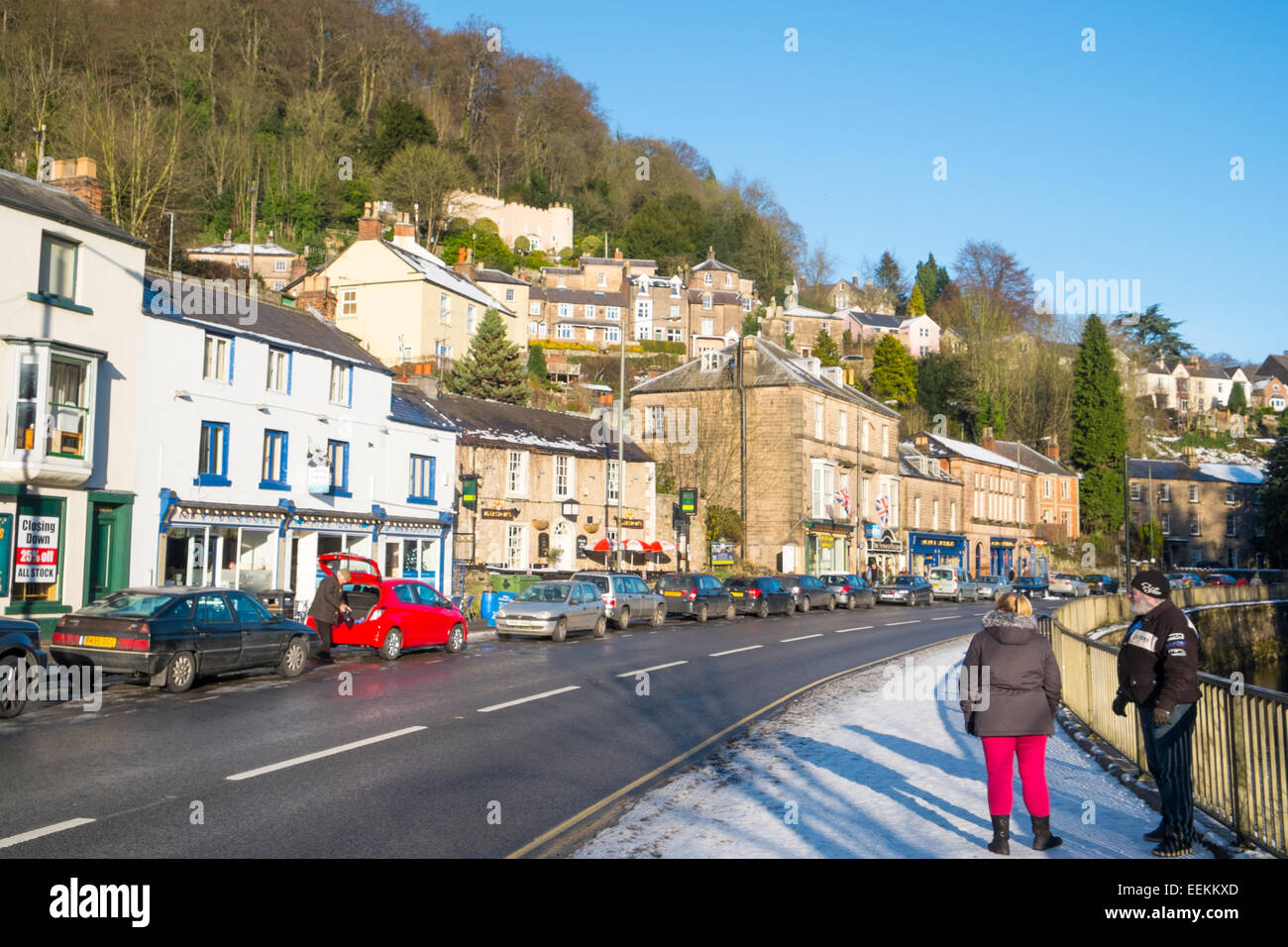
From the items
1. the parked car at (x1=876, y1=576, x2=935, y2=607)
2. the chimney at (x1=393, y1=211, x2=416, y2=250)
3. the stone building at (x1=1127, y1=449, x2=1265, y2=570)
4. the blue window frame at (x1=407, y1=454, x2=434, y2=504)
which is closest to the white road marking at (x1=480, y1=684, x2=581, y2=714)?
the blue window frame at (x1=407, y1=454, x2=434, y2=504)

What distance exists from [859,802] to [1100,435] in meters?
81.9

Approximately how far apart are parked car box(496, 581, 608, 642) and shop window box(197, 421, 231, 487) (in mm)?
8314

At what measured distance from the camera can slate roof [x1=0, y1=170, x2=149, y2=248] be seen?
2288 cm

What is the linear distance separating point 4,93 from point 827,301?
8794cm

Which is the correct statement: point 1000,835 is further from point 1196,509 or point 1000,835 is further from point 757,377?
point 1196,509

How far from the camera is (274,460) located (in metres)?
30.4

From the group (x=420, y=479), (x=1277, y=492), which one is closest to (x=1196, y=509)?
(x=1277, y=492)

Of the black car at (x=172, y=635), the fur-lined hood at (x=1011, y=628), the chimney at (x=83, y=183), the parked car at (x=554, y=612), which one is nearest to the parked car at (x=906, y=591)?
the parked car at (x=554, y=612)

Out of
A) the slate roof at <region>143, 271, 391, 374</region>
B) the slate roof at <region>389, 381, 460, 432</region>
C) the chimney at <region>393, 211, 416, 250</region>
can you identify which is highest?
the chimney at <region>393, 211, 416, 250</region>

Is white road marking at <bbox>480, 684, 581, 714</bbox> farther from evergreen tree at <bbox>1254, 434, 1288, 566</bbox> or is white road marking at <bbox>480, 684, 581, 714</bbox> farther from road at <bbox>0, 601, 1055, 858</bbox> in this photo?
evergreen tree at <bbox>1254, 434, 1288, 566</bbox>

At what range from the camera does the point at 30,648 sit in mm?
13281

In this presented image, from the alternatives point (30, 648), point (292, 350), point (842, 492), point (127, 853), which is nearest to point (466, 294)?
point (842, 492)

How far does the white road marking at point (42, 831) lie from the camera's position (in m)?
7.57

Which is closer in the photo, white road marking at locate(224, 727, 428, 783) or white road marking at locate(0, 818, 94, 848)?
white road marking at locate(0, 818, 94, 848)
